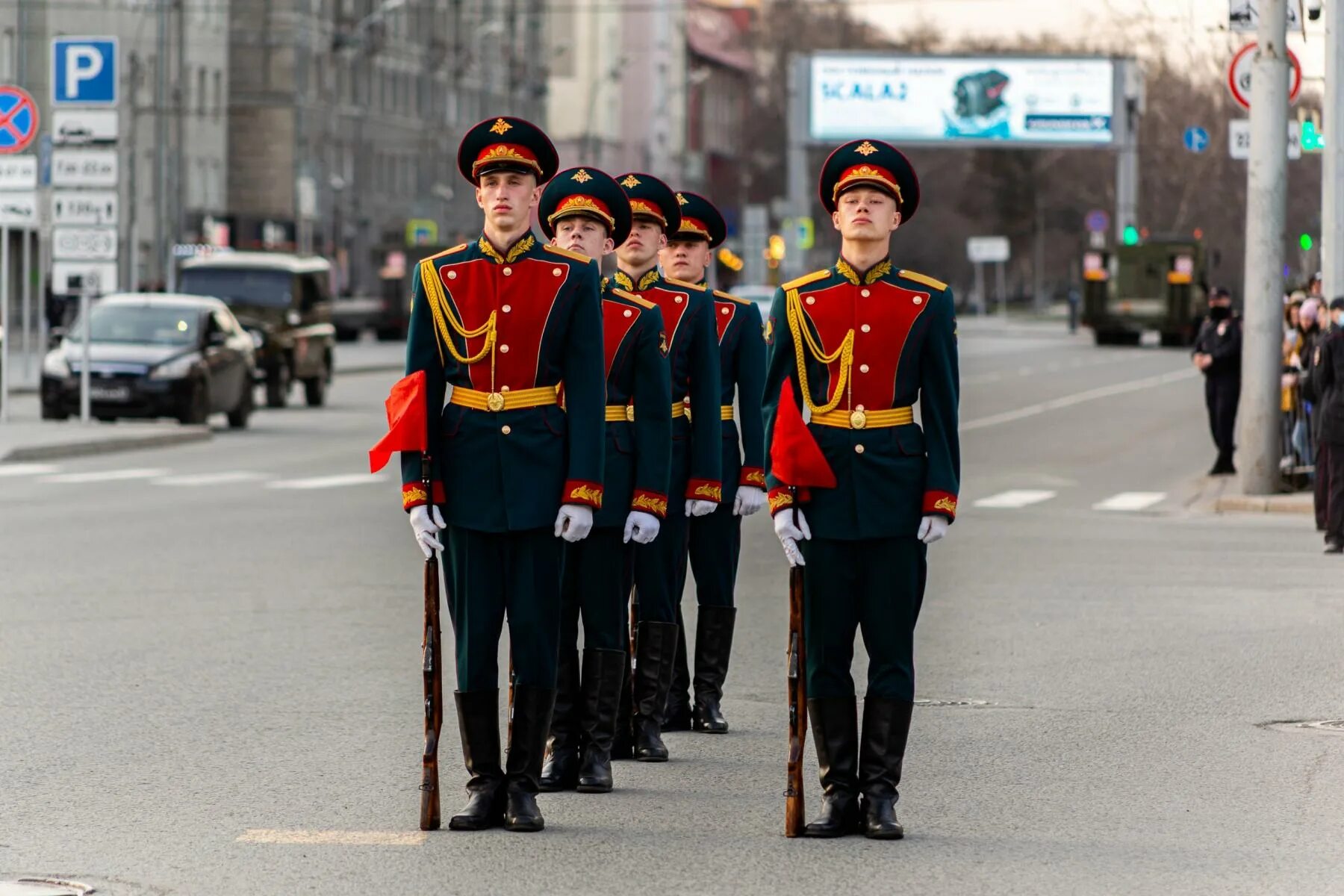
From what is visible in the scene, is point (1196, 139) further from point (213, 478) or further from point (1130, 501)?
point (213, 478)

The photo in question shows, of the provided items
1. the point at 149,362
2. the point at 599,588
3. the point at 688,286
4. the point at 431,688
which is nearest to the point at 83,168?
the point at 149,362

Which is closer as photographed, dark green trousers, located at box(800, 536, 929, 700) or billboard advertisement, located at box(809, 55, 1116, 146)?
dark green trousers, located at box(800, 536, 929, 700)

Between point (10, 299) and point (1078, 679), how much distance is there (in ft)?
214

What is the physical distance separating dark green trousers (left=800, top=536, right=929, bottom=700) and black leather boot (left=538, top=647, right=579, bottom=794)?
3.22 feet

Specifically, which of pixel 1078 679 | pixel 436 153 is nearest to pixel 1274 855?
pixel 1078 679

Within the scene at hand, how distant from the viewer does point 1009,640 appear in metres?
12.7

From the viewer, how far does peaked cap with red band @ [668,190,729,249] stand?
30.9ft

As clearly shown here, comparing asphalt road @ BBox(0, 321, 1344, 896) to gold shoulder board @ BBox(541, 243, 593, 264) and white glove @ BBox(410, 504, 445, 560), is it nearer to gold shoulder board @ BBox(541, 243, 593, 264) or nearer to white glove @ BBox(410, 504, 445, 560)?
white glove @ BBox(410, 504, 445, 560)

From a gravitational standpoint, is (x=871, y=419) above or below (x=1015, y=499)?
above

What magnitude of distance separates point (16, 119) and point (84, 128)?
0.92 m

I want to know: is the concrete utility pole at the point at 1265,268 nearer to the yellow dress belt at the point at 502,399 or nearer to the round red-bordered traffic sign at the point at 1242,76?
the round red-bordered traffic sign at the point at 1242,76

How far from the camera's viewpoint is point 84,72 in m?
30.5

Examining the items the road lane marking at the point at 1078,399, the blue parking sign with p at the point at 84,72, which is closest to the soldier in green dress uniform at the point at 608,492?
the blue parking sign with p at the point at 84,72

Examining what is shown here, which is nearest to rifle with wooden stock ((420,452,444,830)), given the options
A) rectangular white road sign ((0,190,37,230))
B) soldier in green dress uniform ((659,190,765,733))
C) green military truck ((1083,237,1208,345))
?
soldier in green dress uniform ((659,190,765,733))
